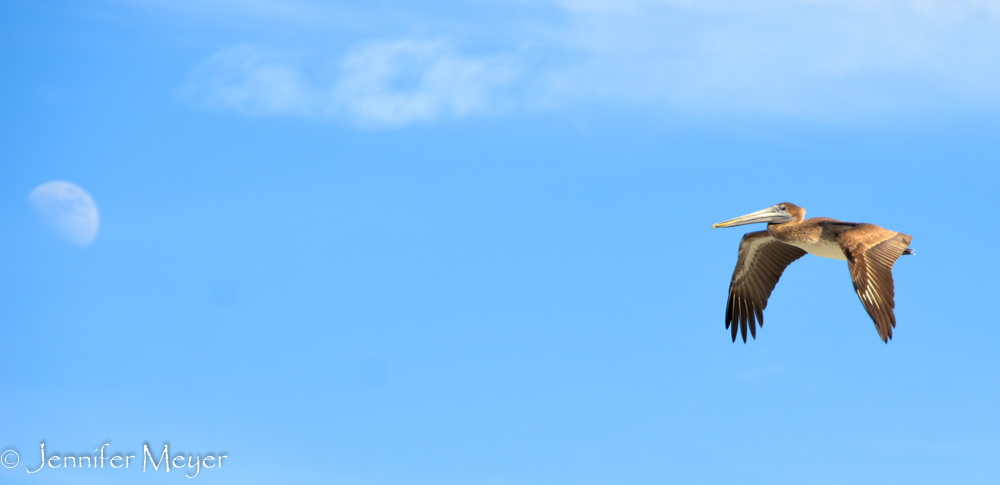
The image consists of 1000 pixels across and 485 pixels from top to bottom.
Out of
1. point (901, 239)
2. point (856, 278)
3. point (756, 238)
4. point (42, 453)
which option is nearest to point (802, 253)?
point (756, 238)

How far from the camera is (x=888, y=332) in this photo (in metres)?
15.8

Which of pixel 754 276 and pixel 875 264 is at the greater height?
pixel 754 276

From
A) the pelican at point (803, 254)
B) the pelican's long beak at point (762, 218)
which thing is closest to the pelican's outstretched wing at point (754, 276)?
the pelican at point (803, 254)

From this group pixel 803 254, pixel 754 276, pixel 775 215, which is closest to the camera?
pixel 775 215

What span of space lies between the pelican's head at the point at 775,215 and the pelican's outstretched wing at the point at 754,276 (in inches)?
20.0

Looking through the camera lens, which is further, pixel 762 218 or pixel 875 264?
pixel 762 218

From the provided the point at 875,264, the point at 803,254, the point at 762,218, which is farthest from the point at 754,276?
the point at 875,264

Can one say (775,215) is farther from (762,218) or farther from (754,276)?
(754,276)

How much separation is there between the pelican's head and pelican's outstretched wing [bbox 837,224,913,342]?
221 cm

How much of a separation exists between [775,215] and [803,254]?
135cm

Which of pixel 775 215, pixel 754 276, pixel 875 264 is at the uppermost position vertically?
pixel 775 215

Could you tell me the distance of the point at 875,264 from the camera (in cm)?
1698

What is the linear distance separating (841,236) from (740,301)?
4.14 m

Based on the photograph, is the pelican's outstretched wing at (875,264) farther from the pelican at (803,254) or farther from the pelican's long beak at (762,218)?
the pelican's long beak at (762,218)
